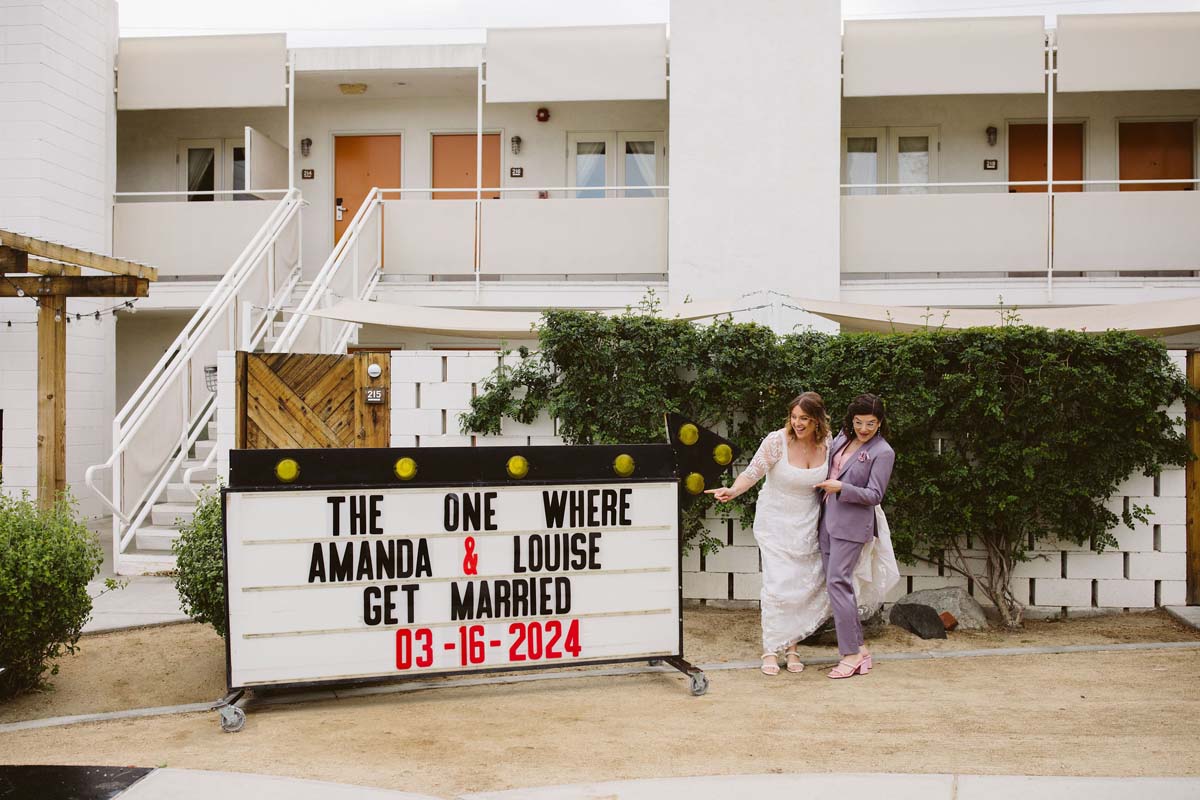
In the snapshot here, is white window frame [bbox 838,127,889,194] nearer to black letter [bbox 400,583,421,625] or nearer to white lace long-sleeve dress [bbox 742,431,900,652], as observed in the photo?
white lace long-sleeve dress [bbox 742,431,900,652]

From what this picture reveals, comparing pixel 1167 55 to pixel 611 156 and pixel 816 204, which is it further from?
pixel 611 156

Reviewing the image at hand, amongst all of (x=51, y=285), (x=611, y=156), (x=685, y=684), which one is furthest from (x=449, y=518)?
(x=611, y=156)

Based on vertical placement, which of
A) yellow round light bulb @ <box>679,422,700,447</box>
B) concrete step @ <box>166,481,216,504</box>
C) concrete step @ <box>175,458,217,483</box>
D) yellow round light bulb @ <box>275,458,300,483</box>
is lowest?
concrete step @ <box>166,481,216,504</box>

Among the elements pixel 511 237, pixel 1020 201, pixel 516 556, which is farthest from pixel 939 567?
pixel 511 237

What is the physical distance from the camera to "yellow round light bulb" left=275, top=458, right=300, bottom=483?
5.34 meters

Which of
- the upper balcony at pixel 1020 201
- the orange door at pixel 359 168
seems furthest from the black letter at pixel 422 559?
the orange door at pixel 359 168

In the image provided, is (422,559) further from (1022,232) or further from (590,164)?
(590,164)

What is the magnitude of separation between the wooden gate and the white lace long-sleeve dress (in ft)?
11.9

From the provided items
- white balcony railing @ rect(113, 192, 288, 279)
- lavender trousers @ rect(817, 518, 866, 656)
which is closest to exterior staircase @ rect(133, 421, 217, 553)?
white balcony railing @ rect(113, 192, 288, 279)

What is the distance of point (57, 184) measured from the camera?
1346 cm

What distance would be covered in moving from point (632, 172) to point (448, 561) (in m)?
10.9

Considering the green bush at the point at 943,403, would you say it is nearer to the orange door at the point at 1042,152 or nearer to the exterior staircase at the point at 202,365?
the exterior staircase at the point at 202,365

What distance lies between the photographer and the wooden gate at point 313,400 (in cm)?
859

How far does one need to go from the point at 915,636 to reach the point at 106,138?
12964mm
